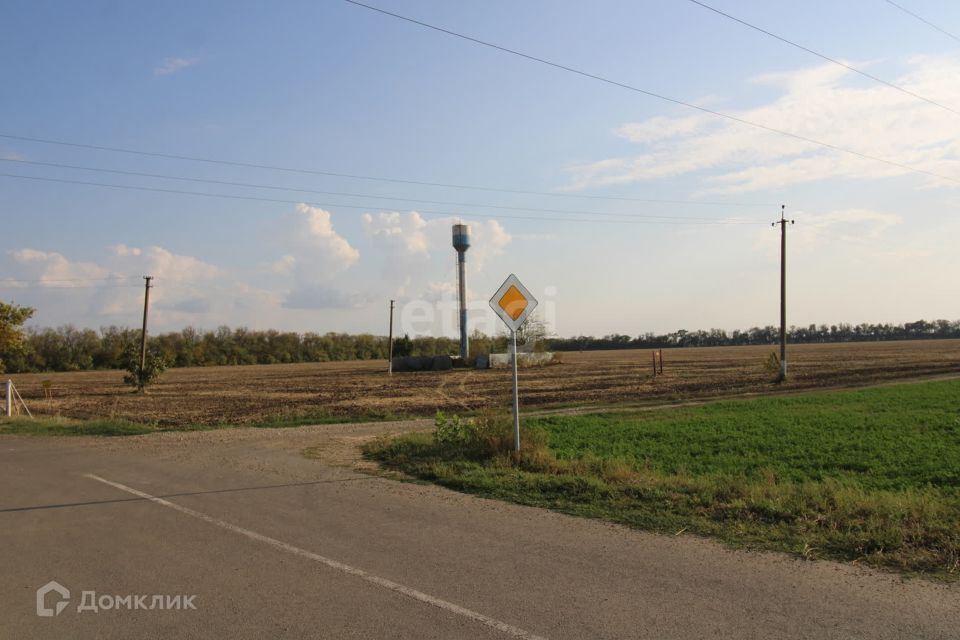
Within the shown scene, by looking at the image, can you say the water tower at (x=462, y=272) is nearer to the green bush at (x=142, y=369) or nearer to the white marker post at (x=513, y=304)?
the green bush at (x=142, y=369)

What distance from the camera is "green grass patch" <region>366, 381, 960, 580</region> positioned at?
23.4 ft

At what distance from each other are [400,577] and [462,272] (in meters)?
69.8

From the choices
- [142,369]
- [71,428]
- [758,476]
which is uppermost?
[758,476]

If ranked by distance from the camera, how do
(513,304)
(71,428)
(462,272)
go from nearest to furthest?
1. (513,304)
2. (71,428)
3. (462,272)

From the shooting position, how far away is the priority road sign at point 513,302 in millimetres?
12648

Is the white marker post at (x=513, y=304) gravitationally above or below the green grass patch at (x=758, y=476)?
above

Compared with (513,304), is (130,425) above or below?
below

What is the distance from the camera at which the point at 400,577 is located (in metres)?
6.02

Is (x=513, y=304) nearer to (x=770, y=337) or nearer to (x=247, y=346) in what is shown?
(x=247, y=346)

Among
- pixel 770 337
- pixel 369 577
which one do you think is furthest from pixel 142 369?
pixel 770 337

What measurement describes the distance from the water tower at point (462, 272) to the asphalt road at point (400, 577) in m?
63.1

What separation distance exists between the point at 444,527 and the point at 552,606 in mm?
2828

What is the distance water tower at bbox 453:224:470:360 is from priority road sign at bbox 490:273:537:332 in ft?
195

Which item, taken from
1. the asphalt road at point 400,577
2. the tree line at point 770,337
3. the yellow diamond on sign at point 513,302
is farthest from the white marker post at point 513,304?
the tree line at point 770,337
